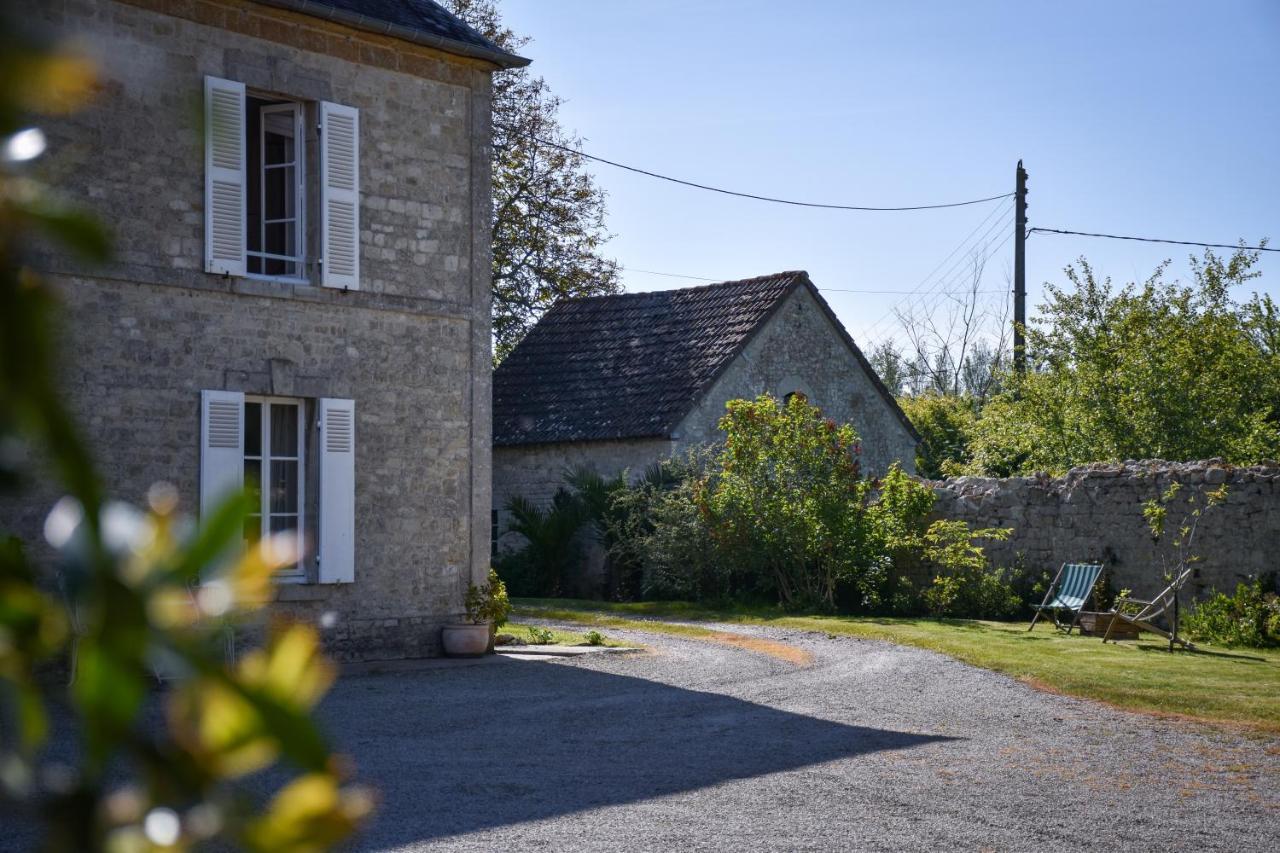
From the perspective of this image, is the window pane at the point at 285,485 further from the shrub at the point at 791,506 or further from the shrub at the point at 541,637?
the shrub at the point at 791,506

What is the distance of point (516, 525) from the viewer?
2275 cm

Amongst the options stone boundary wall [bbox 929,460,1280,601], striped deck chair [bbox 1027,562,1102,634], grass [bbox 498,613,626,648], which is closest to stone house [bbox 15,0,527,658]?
grass [bbox 498,613,626,648]

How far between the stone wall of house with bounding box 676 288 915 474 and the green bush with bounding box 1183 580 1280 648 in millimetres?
8708

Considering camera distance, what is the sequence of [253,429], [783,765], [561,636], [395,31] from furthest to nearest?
1. [561,636]
2. [395,31]
3. [253,429]
4. [783,765]

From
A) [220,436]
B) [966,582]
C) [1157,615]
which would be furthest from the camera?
[966,582]

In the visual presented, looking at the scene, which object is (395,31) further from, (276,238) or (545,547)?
(545,547)

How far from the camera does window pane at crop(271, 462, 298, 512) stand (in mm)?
13117

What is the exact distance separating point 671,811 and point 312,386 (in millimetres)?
7450

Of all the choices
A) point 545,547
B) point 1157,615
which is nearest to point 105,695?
point 1157,615

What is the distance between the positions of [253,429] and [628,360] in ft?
39.2

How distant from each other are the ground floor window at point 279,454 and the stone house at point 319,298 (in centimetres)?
2

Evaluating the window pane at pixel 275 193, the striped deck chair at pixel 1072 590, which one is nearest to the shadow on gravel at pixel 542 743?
the window pane at pixel 275 193

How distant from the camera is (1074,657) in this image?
1320 centimetres

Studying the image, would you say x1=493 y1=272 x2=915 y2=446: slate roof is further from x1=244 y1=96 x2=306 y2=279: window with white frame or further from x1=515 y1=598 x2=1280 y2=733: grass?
x1=244 y1=96 x2=306 y2=279: window with white frame
